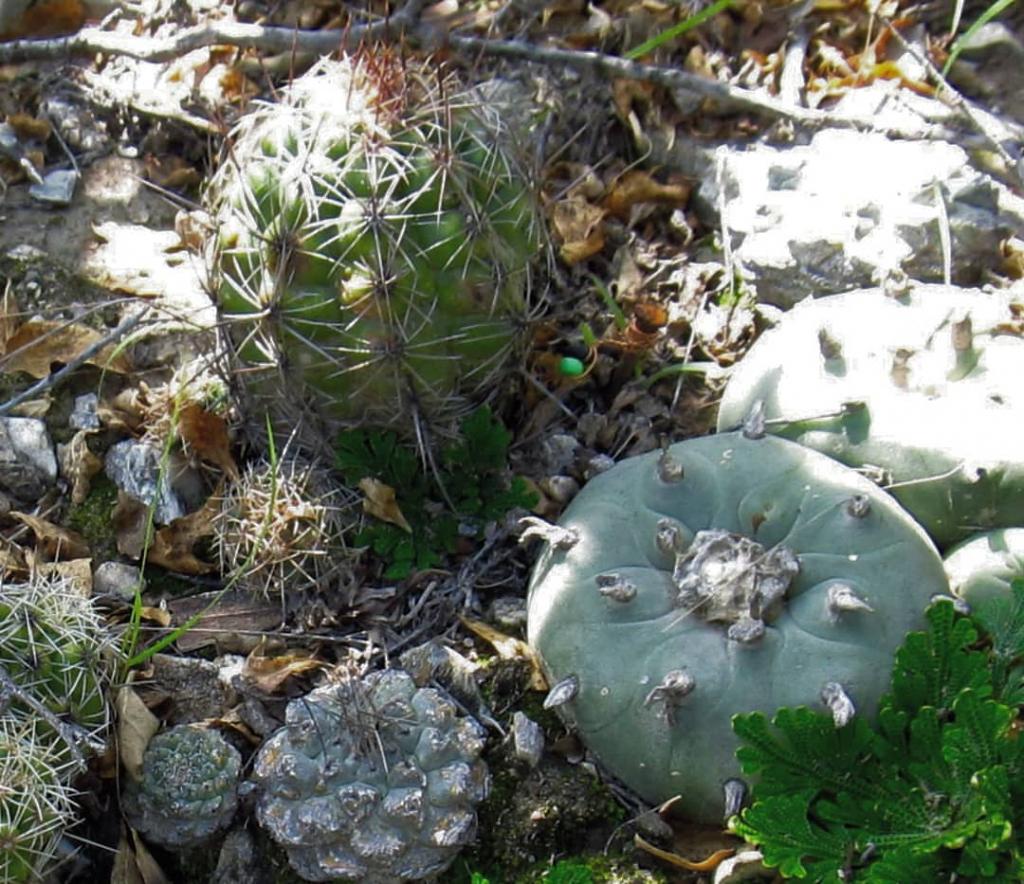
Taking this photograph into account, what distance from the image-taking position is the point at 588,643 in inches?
100

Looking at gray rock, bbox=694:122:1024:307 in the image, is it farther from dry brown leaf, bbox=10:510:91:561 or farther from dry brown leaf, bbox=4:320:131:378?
dry brown leaf, bbox=10:510:91:561

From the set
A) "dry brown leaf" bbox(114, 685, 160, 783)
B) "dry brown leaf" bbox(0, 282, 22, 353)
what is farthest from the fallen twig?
"dry brown leaf" bbox(114, 685, 160, 783)

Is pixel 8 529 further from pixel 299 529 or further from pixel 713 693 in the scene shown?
pixel 713 693

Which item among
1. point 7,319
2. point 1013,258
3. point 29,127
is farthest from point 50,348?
point 1013,258

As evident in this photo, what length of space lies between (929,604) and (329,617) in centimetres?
137

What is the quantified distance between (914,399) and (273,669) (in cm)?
155

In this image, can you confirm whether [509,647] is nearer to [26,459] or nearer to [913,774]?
[913,774]

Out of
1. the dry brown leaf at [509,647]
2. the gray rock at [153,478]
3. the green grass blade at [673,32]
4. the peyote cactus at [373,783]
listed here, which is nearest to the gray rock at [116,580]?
the gray rock at [153,478]

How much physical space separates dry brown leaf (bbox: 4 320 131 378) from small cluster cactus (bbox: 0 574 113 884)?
0.92 metres

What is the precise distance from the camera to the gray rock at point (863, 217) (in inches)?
133

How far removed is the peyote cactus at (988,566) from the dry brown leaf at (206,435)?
176 centimetres

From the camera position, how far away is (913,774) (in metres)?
2.37

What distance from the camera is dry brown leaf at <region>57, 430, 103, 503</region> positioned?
326 centimetres

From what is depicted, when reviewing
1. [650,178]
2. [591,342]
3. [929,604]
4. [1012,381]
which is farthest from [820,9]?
[929,604]
